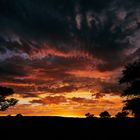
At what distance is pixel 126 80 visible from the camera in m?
35.0
